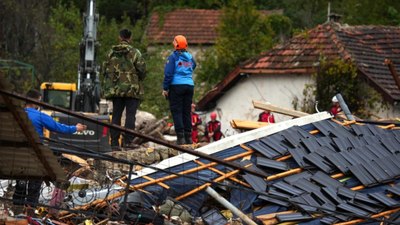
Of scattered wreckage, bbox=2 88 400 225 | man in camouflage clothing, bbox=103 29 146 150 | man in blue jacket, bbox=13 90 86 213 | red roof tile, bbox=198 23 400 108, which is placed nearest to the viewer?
man in blue jacket, bbox=13 90 86 213

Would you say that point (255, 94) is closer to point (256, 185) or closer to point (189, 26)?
point (189, 26)

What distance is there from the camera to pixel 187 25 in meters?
56.2

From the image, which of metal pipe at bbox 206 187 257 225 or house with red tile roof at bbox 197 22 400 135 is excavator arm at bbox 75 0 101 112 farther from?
metal pipe at bbox 206 187 257 225

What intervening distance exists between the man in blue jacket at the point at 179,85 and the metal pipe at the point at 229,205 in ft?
10.4

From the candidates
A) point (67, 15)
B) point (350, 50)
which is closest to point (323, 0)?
point (67, 15)

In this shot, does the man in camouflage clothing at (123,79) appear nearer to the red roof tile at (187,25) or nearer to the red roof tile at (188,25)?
the red roof tile at (187,25)

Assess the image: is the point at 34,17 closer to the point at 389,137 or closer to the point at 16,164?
the point at 389,137

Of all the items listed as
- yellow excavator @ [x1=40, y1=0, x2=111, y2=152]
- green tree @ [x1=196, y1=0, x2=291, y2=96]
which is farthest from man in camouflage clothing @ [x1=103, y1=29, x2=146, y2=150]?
green tree @ [x1=196, y1=0, x2=291, y2=96]

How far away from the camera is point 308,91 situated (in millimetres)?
32844

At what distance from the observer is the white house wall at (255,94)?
33.8 m

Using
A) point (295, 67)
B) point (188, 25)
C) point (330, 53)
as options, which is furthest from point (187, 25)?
point (295, 67)

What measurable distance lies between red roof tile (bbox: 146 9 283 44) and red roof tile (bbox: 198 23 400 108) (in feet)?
61.8

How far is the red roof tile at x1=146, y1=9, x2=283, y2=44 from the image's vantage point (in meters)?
55.0

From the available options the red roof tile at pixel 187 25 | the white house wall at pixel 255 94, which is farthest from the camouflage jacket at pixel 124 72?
the red roof tile at pixel 187 25
